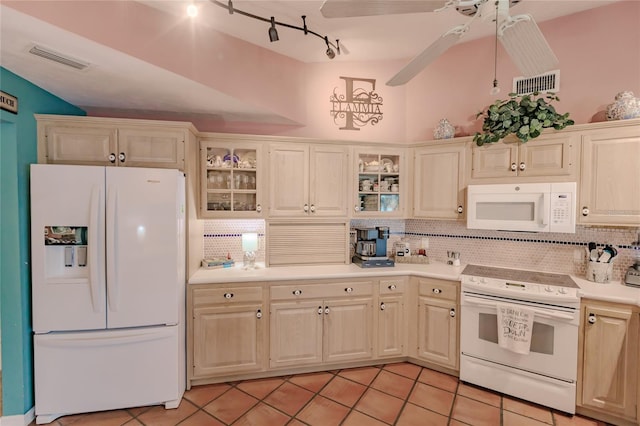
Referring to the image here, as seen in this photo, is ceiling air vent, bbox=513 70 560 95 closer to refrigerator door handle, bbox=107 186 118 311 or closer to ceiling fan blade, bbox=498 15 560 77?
ceiling fan blade, bbox=498 15 560 77

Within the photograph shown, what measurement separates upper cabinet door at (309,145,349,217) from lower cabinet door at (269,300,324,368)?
0.88 meters

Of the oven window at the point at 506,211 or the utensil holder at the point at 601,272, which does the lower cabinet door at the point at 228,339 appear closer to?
the oven window at the point at 506,211

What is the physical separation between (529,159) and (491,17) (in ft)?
4.85

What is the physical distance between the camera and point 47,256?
2.08 m

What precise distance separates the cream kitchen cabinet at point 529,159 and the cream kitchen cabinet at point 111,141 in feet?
8.35

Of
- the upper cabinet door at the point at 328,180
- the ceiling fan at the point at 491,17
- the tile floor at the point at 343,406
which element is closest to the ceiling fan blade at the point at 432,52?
the ceiling fan at the point at 491,17

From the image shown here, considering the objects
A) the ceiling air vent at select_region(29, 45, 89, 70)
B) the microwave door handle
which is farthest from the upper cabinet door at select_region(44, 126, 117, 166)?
the microwave door handle

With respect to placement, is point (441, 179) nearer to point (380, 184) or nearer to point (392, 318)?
point (380, 184)

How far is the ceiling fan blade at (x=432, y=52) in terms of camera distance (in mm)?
1487

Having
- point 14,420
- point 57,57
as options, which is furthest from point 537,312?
point 14,420

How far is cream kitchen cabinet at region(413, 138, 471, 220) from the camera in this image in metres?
2.82

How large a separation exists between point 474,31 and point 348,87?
49.9 inches

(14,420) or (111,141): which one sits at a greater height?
(111,141)

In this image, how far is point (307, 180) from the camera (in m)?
2.90
